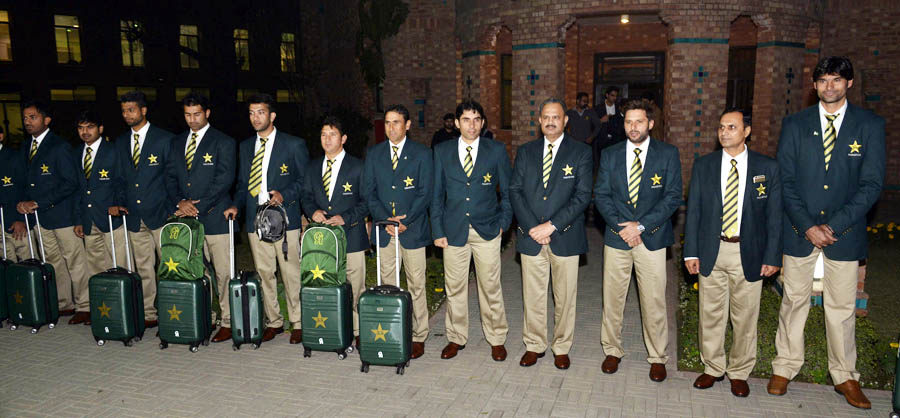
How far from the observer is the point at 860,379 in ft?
18.5

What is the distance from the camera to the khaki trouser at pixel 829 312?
5.15 m

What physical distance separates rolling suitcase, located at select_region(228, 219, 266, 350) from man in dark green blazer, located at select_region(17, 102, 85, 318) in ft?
7.61

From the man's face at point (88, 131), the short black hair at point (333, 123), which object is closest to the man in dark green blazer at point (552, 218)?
the short black hair at point (333, 123)

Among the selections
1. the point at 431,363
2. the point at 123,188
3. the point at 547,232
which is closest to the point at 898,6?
the point at 547,232

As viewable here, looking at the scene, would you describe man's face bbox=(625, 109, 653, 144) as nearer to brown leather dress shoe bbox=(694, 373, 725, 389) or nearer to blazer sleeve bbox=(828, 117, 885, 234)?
blazer sleeve bbox=(828, 117, 885, 234)

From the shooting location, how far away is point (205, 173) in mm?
6773

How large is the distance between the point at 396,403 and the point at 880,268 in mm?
8173

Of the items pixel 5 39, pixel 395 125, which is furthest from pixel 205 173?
pixel 5 39

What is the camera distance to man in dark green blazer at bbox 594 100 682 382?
18.1 ft

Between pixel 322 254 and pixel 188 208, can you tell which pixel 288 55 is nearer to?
pixel 188 208

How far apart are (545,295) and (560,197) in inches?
38.2

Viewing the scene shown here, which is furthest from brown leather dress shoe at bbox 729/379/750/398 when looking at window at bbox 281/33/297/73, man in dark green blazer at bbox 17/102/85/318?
window at bbox 281/33/297/73

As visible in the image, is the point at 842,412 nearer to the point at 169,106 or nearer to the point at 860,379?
the point at 860,379

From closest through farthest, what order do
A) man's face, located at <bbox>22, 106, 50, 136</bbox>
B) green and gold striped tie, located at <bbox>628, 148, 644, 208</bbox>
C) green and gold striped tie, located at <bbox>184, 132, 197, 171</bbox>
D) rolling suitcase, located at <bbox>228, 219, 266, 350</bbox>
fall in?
green and gold striped tie, located at <bbox>628, 148, 644, 208</bbox>, rolling suitcase, located at <bbox>228, 219, 266, 350</bbox>, green and gold striped tie, located at <bbox>184, 132, 197, 171</bbox>, man's face, located at <bbox>22, 106, 50, 136</bbox>
